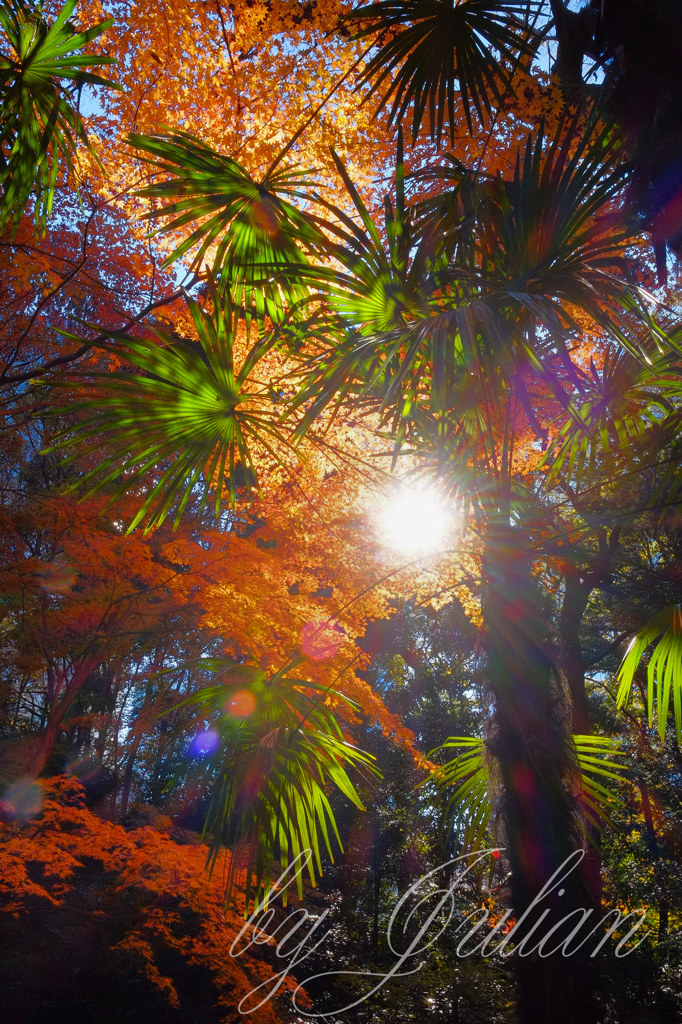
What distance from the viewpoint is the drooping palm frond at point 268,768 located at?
254 centimetres

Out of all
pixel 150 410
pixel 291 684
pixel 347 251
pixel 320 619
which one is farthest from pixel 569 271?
pixel 320 619

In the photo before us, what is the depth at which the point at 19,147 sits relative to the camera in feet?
8.72

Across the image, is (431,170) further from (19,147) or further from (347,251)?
(19,147)

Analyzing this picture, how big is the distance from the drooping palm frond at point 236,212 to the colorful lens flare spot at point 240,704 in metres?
1.95

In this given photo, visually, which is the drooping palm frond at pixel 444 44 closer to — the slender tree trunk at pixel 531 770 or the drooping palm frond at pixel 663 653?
the slender tree trunk at pixel 531 770

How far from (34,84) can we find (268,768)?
326cm

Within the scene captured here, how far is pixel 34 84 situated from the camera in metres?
2.55

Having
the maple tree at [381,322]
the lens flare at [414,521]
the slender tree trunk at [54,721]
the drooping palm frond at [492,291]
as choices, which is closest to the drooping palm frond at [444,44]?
the maple tree at [381,322]

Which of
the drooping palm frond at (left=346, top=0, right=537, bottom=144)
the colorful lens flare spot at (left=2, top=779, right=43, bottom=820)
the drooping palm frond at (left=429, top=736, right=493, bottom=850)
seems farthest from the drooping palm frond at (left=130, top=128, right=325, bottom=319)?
the colorful lens flare spot at (left=2, top=779, right=43, bottom=820)

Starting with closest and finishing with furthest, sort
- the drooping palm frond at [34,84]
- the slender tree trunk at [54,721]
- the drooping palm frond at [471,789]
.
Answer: the drooping palm frond at [34,84], the drooping palm frond at [471,789], the slender tree trunk at [54,721]

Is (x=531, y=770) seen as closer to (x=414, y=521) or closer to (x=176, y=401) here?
(x=176, y=401)

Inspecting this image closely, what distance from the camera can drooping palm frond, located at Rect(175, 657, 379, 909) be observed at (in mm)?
2535

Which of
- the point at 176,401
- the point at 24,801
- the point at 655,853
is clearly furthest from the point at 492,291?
the point at 655,853

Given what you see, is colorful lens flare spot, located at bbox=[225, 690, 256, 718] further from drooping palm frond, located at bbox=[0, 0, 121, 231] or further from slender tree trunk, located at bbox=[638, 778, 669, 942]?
slender tree trunk, located at bbox=[638, 778, 669, 942]
